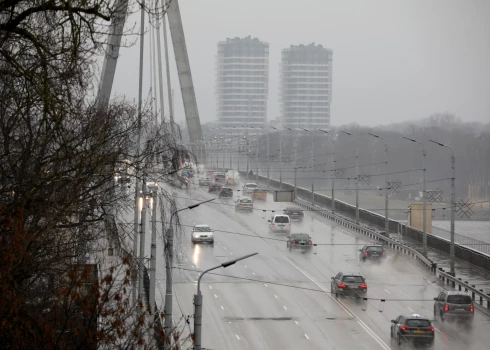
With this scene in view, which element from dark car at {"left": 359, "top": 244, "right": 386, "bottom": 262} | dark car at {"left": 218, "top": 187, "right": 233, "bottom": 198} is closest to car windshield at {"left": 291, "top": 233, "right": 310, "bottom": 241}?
dark car at {"left": 359, "top": 244, "right": 386, "bottom": 262}

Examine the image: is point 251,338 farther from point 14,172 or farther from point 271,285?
point 14,172

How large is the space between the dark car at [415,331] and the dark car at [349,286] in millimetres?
8067

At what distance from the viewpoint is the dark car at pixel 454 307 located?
30031mm

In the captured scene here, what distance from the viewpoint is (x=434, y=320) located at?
97.5ft

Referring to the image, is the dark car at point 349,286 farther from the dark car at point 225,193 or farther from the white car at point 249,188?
the white car at point 249,188

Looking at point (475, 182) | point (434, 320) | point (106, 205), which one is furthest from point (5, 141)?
point (475, 182)

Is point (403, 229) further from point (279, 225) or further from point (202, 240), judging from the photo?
point (202, 240)

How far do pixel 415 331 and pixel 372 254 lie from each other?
18.6m

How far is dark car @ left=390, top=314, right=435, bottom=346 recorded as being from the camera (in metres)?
25.8

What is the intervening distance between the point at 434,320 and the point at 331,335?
4.56 metres

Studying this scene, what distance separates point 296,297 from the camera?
33.9 m

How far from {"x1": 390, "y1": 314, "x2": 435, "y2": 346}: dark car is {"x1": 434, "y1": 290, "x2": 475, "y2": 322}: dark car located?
4.10m

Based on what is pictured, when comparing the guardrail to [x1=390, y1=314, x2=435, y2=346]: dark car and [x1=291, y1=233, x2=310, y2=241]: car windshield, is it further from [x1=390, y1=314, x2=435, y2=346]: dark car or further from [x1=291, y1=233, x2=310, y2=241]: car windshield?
[x1=390, y1=314, x2=435, y2=346]: dark car

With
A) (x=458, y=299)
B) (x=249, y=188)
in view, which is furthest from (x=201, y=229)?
(x=249, y=188)
